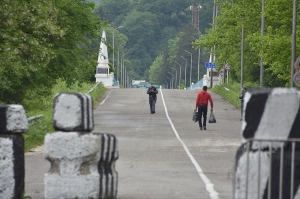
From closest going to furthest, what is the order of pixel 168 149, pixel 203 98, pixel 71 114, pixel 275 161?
pixel 275 161, pixel 71 114, pixel 168 149, pixel 203 98

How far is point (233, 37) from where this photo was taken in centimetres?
5856

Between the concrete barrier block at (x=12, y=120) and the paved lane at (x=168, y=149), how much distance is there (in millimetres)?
1965

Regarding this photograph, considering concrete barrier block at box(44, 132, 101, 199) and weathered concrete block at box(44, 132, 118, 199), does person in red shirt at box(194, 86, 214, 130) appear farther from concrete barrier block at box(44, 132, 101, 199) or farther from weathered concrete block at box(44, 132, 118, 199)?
concrete barrier block at box(44, 132, 101, 199)

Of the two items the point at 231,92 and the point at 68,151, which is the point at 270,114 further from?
the point at 231,92

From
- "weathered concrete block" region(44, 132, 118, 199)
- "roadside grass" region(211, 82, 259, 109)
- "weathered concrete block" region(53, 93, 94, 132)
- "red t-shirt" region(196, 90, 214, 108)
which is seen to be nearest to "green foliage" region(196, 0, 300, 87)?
"roadside grass" region(211, 82, 259, 109)

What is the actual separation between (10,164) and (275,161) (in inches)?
149

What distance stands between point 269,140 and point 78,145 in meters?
2.88

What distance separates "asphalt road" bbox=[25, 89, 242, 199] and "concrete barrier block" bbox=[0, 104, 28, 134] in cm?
172

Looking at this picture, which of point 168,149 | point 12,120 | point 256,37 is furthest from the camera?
point 256,37

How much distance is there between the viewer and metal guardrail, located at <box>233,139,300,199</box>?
25.8 ft

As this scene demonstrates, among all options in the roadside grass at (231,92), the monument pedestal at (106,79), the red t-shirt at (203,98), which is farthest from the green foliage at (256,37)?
the monument pedestal at (106,79)

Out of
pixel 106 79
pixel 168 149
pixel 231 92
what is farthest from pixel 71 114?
pixel 106 79

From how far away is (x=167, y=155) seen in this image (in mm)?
20562

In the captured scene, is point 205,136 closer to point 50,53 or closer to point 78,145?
point 50,53
